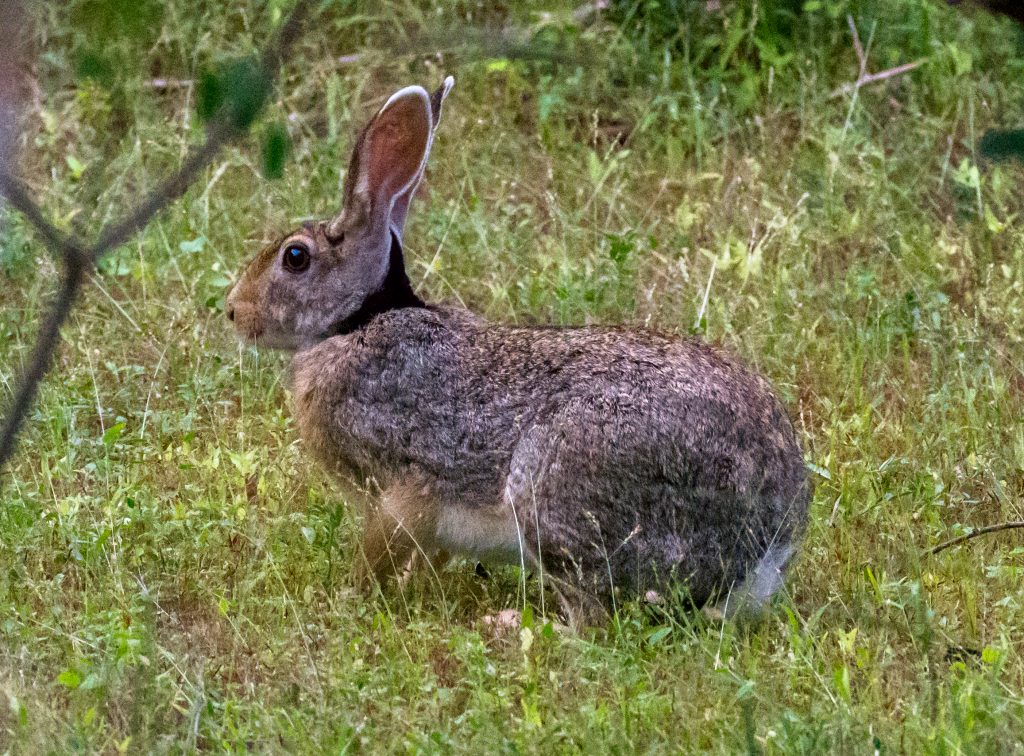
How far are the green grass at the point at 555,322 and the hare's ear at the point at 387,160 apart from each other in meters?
0.71

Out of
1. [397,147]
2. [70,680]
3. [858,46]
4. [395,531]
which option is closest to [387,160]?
[397,147]

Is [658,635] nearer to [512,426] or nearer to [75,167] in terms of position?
[512,426]

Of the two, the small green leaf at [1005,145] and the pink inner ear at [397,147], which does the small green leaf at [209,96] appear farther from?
the pink inner ear at [397,147]

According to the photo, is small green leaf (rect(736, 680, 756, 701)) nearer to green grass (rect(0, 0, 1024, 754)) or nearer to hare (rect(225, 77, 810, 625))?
green grass (rect(0, 0, 1024, 754))

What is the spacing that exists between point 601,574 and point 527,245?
2.63 m

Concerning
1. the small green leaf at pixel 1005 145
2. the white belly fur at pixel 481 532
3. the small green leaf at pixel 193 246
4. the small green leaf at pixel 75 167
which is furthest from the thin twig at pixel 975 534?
the small green leaf at pixel 75 167

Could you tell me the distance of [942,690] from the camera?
13.8 feet

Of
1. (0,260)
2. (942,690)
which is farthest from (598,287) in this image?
(942,690)

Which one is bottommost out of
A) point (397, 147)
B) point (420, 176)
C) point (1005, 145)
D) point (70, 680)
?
point (70, 680)

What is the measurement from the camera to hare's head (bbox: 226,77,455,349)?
5516mm

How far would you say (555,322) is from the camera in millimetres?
6727

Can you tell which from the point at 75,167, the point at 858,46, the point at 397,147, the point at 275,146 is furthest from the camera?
the point at 858,46

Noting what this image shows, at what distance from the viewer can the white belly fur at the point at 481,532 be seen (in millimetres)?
5047

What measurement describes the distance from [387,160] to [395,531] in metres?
1.23
